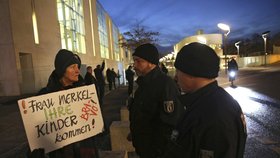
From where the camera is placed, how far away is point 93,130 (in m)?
2.87

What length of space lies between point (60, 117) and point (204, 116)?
1.66 meters

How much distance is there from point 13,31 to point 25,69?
2842mm

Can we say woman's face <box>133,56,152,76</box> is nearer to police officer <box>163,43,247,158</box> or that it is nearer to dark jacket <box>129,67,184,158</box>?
dark jacket <box>129,67,184,158</box>

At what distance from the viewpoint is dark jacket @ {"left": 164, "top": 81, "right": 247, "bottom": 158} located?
4.94 feet

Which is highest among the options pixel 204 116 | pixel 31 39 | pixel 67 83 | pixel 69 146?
pixel 31 39

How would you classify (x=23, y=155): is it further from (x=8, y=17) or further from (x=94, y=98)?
(x=8, y=17)

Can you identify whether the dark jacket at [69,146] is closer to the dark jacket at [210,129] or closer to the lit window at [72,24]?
the dark jacket at [210,129]

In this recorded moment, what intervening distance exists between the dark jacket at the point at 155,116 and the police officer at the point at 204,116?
1.02 m

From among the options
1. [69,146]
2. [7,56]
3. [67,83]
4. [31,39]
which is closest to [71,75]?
[67,83]

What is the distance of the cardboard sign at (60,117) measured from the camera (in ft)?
8.26

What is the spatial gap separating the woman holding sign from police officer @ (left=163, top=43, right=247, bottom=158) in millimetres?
1268

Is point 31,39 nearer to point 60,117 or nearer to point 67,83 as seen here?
point 67,83

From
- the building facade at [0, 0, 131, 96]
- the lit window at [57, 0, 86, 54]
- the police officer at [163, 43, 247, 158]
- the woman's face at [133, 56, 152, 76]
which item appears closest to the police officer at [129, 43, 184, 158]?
the woman's face at [133, 56, 152, 76]

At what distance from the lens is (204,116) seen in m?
1.54
